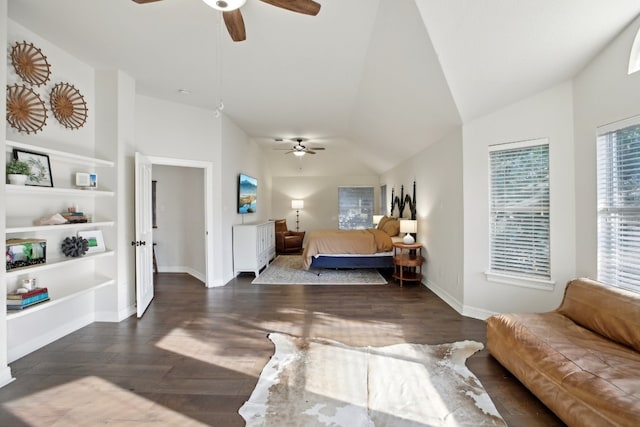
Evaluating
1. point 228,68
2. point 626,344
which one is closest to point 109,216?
point 228,68

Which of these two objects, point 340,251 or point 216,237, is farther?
point 340,251

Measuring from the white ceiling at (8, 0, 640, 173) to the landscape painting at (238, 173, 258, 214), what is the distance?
76.9 inches

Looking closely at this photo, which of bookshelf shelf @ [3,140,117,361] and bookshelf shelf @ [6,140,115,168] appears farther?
bookshelf shelf @ [3,140,117,361]

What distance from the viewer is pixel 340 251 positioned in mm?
5520

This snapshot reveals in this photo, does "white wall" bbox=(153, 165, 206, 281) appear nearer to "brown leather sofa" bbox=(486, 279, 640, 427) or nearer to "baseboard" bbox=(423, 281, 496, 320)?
"baseboard" bbox=(423, 281, 496, 320)

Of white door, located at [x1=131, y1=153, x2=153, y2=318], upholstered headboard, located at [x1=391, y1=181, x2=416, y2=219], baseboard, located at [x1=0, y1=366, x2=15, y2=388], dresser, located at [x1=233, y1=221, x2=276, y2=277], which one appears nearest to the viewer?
baseboard, located at [x1=0, y1=366, x2=15, y2=388]

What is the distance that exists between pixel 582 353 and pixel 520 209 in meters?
1.73

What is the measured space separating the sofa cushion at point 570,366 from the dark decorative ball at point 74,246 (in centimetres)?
403

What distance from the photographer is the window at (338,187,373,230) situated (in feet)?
31.5

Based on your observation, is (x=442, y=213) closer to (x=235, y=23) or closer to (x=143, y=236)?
(x=235, y=23)

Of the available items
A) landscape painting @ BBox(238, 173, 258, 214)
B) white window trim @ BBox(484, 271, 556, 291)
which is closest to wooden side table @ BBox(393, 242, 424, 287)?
white window trim @ BBox(484, 271, 556, 291)

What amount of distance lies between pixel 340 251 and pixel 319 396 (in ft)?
11.8

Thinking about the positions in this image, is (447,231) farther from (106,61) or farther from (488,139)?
(106,61)

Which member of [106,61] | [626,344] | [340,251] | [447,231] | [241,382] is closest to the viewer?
[626,344]
